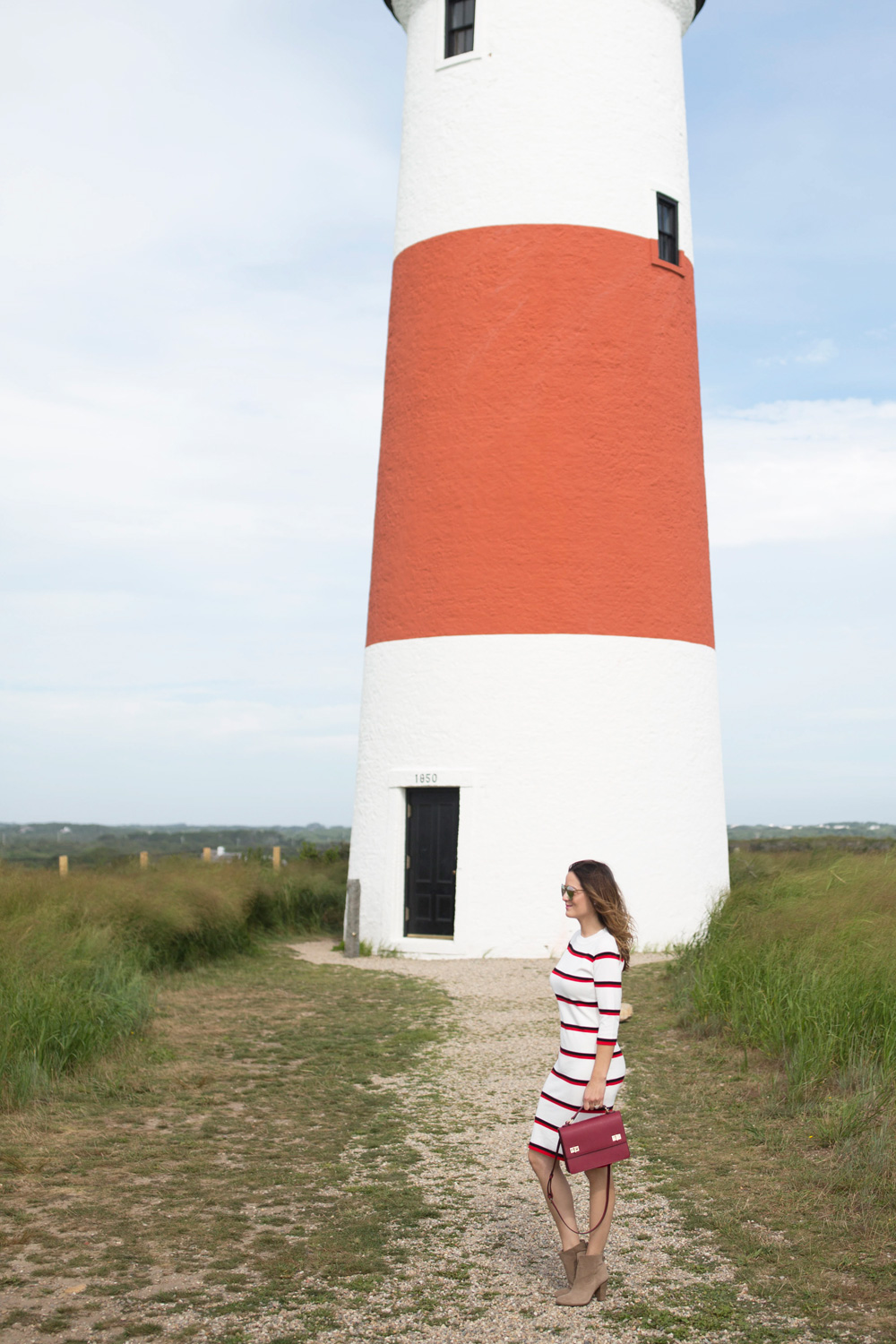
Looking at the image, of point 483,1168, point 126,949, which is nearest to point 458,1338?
point 483,1168

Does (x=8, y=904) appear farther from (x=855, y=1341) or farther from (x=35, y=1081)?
(x=855, y=1341)

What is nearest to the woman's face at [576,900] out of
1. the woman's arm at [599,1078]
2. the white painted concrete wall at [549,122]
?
the woman's arm at [599,1078]

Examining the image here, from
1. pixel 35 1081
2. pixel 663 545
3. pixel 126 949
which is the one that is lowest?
pixel 35 1081

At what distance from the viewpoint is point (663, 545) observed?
1422 centimetres

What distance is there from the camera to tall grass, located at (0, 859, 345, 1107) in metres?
7.61

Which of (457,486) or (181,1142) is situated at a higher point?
(457,486)

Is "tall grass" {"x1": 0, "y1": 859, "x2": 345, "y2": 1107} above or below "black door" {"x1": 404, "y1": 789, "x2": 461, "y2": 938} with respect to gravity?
below

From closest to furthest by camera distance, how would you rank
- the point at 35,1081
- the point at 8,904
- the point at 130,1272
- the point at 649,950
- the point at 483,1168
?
the point at 130,1272, the point at 483,1168, the point at 35,1081, the point at 8,904, the point at 649,950

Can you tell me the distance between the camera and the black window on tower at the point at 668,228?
1513 centimetres

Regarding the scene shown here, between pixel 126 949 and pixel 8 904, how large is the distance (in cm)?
116

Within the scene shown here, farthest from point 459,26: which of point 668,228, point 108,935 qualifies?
point 108,935

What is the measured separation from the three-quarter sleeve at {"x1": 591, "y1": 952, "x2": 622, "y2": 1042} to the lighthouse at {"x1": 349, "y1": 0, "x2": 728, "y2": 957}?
9.00 metres

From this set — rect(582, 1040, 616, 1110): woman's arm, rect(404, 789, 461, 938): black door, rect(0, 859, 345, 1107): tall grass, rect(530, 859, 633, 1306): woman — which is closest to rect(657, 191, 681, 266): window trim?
rect(404, 789, 461, 938): black door

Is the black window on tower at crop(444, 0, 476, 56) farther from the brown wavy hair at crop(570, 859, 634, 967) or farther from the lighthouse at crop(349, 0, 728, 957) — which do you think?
the brown wavy hair at crop(570, 859, 634, 967)
